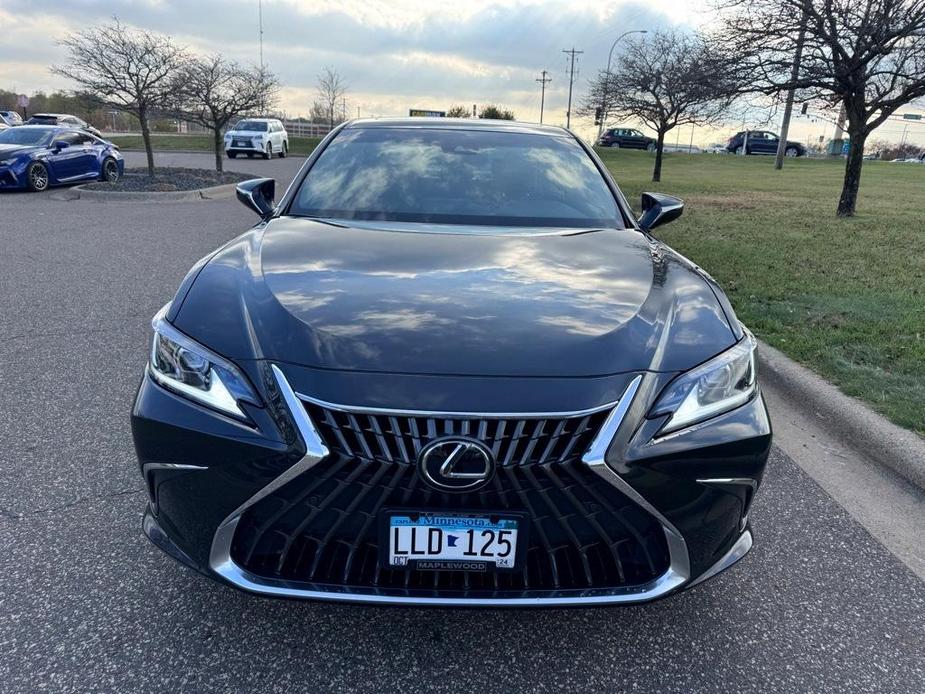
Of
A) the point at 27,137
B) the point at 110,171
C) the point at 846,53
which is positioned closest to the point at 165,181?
the point at 110,171

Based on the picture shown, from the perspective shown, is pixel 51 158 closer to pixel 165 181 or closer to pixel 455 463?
pixel 165 181

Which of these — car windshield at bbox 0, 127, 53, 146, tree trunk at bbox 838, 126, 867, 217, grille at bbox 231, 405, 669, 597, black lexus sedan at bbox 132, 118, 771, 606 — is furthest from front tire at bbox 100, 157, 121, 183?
grille at bbox 231, 405, 669, 597

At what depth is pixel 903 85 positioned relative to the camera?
11367 mm

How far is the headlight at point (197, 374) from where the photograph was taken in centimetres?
190

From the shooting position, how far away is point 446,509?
5.78ft

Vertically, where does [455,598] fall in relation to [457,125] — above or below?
below

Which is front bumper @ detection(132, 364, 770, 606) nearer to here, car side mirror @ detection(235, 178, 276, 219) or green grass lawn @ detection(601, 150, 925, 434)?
car side mirror @ detection(235, 178, 276, 219)

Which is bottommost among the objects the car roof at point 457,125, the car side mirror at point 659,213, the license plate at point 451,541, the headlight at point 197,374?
the license plate at point 451,541

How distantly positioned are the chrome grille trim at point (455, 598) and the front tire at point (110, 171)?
17129 mm

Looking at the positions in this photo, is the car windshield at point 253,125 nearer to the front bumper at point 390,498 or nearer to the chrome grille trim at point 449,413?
the front bumper at point 390,498

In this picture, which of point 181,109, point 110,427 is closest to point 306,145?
point 181,109

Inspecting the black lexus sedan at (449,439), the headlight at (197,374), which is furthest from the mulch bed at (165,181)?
the black lexus sedan at (449,439)

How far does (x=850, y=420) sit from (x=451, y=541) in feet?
9.44

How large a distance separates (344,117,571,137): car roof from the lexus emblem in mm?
2620
